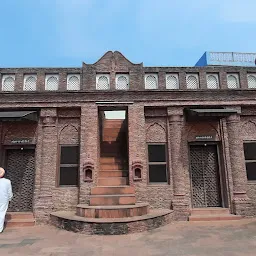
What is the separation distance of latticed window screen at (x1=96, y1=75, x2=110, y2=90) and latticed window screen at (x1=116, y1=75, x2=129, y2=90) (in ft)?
1.35

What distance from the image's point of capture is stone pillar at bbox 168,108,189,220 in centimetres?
923

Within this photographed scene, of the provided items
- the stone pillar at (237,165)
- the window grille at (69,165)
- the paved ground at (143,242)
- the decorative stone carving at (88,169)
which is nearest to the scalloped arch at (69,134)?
the window grille at (69,165)

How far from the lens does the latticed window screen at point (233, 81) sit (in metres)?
10.4

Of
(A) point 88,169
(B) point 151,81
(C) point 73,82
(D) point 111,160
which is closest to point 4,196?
(A) point 88,169

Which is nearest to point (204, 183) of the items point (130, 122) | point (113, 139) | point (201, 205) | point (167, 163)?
point (201, 205)

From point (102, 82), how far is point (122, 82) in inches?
32.2

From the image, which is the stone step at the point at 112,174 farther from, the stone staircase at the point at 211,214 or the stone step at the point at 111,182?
the stone staircase at the point at 211,214

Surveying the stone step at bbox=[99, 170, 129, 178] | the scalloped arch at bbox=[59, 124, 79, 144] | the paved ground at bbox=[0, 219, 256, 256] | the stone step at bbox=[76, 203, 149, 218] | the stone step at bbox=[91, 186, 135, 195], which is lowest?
the paved ground at bbox=[0, 219, 256, 256]

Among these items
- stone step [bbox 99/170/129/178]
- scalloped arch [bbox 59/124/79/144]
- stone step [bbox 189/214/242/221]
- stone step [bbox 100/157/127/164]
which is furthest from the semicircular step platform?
stone step [bbox 100/157/127/164]

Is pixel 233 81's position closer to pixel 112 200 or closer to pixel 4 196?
pixel 112 200

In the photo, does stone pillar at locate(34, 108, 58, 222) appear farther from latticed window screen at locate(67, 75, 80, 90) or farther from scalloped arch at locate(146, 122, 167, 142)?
scalloped arch at locate(146, 122, 167, 142)

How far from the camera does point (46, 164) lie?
957 cm

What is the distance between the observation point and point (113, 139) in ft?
41.9

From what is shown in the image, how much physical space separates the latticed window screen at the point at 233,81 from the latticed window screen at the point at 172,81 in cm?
218
